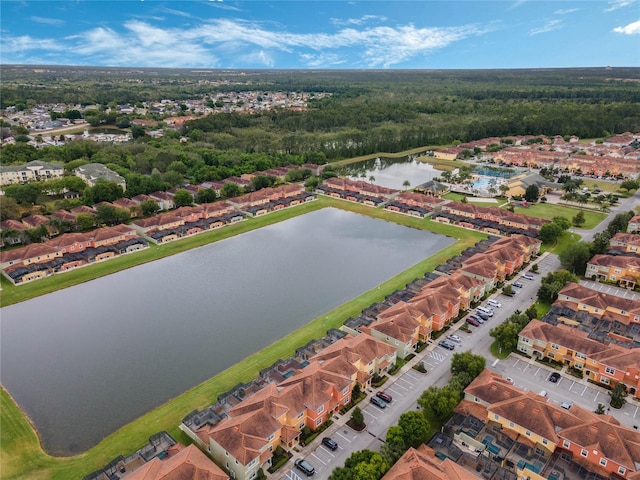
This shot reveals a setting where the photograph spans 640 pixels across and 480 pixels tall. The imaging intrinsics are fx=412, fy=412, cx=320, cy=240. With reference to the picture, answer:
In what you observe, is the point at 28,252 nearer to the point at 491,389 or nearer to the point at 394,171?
the point at 491,389

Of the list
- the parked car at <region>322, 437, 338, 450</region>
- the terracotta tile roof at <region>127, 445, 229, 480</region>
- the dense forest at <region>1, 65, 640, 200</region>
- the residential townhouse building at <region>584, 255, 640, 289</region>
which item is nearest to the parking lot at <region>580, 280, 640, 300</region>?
the residential townhouse building at <region>584, 255, 640, 289</region>

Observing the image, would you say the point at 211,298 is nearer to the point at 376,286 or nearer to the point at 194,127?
the point at 376,286

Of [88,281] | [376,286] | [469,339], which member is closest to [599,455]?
[469,339]

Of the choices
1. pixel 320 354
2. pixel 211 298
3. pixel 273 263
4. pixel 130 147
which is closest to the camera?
pixel 320 354

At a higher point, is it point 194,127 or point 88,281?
point 194,127

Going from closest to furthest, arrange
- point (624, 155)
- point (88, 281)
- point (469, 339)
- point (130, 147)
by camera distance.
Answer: point (469, 339), point (88, 281), point (130, 147), point (624, 155)

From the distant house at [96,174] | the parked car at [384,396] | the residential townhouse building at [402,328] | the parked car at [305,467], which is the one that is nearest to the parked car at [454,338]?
the residential townhouse building at [402,328]

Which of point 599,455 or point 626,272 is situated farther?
point 626,272

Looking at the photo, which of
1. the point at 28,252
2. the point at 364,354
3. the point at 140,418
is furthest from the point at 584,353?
the point at 28,252
